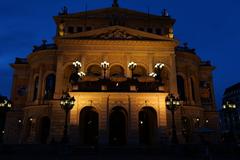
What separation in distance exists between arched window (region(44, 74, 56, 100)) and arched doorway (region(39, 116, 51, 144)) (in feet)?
12.2

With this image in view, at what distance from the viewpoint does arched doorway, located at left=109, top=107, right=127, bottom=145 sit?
39438 millimetres

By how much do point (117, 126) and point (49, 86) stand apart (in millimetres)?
14410

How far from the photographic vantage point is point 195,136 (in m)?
45.1

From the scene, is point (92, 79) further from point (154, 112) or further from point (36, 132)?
point (36, 132)

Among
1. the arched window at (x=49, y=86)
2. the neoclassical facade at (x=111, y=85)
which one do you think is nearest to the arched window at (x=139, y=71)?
the neoclassical facade at (x=111, y=85)

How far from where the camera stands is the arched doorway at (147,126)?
38869mm

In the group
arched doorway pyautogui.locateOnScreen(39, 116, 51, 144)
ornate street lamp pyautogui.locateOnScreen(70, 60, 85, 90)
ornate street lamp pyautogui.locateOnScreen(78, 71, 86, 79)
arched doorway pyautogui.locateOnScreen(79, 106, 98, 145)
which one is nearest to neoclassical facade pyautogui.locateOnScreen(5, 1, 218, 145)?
arched doorway pyautogui.locateOnScreen(79, 106, 98, 145)

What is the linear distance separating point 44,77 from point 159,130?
22.2m

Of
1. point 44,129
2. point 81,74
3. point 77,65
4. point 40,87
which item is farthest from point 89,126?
point 40,87

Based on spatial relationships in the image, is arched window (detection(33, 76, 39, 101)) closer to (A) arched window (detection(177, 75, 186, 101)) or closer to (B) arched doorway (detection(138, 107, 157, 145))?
(B) arched doorway (detection(138, 107, 157, 145))

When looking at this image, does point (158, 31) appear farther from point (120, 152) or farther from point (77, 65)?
point (120, 152)

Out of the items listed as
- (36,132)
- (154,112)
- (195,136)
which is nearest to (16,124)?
(36,132)

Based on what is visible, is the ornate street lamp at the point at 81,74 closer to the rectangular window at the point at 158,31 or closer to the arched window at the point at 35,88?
the arched window at the point at 35,88

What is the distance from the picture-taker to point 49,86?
46062mm
